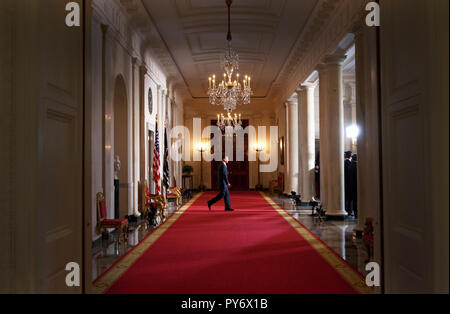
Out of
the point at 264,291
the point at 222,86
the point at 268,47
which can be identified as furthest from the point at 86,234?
the point at 268,47

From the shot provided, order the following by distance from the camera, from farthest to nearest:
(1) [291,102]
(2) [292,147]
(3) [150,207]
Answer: (1) [291,102] → (2) [292,147] → (3) [150,207]

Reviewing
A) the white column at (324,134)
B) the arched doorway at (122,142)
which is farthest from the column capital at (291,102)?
the arched doorway at (122,142)

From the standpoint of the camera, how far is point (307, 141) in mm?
13633

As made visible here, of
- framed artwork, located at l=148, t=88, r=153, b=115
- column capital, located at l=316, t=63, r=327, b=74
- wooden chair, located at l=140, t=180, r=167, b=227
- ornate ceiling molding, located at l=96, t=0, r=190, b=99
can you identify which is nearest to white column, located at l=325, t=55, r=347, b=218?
column capital, located at l=316, t=63, r=327, b=74

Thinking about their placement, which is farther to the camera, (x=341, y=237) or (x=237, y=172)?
(x=237, y=172)

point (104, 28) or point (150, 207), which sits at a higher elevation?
point (104, 28)

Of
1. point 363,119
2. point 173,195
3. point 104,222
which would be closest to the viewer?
point 104,222

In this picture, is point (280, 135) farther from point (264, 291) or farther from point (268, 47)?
point (264, 291)

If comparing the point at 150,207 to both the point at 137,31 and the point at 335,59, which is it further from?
the point at 335,59

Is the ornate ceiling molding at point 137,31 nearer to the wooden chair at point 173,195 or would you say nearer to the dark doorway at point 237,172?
the wooden chair at point 173,195

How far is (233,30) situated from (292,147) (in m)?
6.79

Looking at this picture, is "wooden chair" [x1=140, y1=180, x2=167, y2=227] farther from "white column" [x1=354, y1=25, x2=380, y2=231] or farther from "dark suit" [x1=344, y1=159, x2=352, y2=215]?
"dark suit" [x1=344, y1=159, x2=352, y2=215]

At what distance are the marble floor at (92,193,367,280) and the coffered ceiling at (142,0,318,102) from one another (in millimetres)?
5348

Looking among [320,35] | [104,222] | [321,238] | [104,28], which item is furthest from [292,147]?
[104,222]
